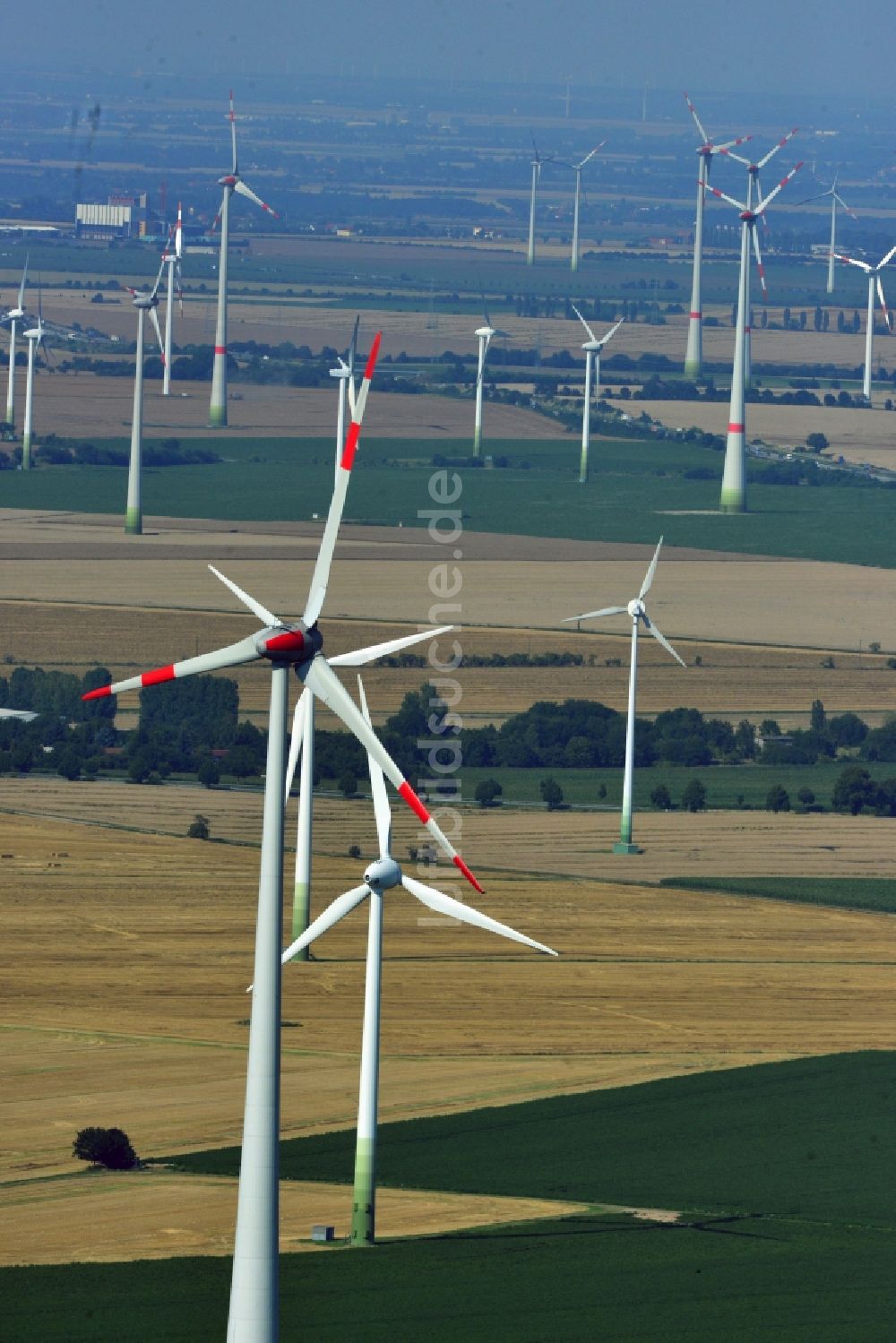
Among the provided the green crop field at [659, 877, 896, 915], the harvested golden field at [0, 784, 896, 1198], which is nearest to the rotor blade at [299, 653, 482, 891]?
the harvested golden field at [0, 784, 896, 1198]

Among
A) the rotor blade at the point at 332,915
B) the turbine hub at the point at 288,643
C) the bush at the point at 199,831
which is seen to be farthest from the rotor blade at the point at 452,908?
the bush at the point at 199,831

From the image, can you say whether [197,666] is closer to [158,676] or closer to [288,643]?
[158,676]

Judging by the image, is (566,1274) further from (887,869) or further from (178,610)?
(178,610)

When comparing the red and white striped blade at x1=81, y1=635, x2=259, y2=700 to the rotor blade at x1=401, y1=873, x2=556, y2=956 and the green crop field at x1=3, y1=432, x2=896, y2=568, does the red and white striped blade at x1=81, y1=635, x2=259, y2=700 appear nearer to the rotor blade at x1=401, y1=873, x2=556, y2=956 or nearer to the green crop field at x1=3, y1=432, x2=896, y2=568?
the rotor blade at x1=401, y1=873, x2=556, y2=956

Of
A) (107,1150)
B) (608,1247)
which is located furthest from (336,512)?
(107,1150)

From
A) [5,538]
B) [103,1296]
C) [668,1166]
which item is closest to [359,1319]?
[103,1296]

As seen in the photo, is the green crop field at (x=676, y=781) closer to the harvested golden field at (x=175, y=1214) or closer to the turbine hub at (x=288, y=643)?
the harvested golden field at (x=175, y=1214)
